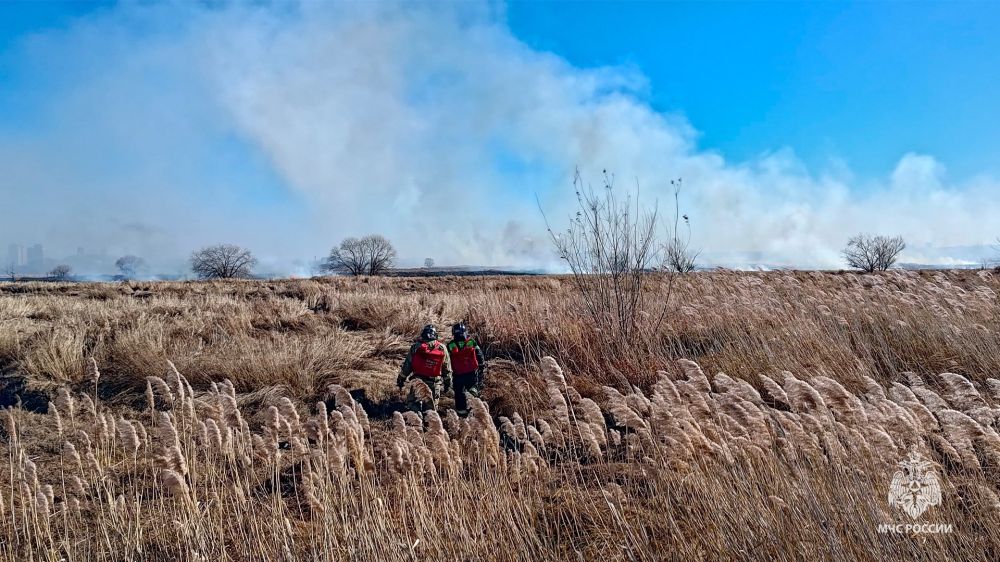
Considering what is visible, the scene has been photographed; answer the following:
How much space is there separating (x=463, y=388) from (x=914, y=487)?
387 cm

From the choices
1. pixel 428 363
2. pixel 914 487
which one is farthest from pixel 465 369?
pixel 914 487

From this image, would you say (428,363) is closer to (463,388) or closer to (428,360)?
(428,360)

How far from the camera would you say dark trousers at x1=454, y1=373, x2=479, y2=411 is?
5.09 meters

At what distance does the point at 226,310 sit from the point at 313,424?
9.45 metres

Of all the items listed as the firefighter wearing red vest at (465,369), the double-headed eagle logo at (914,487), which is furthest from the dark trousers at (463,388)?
the double-headed eagle logo at (914,487)

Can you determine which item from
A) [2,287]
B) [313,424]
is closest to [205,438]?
[313,424]

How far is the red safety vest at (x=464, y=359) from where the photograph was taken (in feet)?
16.8

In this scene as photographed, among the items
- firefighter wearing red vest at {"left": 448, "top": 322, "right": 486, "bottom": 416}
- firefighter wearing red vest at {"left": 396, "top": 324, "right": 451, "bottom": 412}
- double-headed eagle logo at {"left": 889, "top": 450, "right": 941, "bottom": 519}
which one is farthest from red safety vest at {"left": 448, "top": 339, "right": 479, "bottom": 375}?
double-headed eagle logo at {"left": 889, "top": 450, "right": 941, "bottom": 519}

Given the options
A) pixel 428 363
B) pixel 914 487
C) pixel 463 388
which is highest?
pixel 428 363

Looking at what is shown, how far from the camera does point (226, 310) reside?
10781 millimetres

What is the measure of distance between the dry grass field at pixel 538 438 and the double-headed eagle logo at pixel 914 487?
0.06 m

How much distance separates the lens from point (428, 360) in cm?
506

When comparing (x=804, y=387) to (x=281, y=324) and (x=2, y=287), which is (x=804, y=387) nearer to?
(x=281, y=324)

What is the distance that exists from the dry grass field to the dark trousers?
23cm
